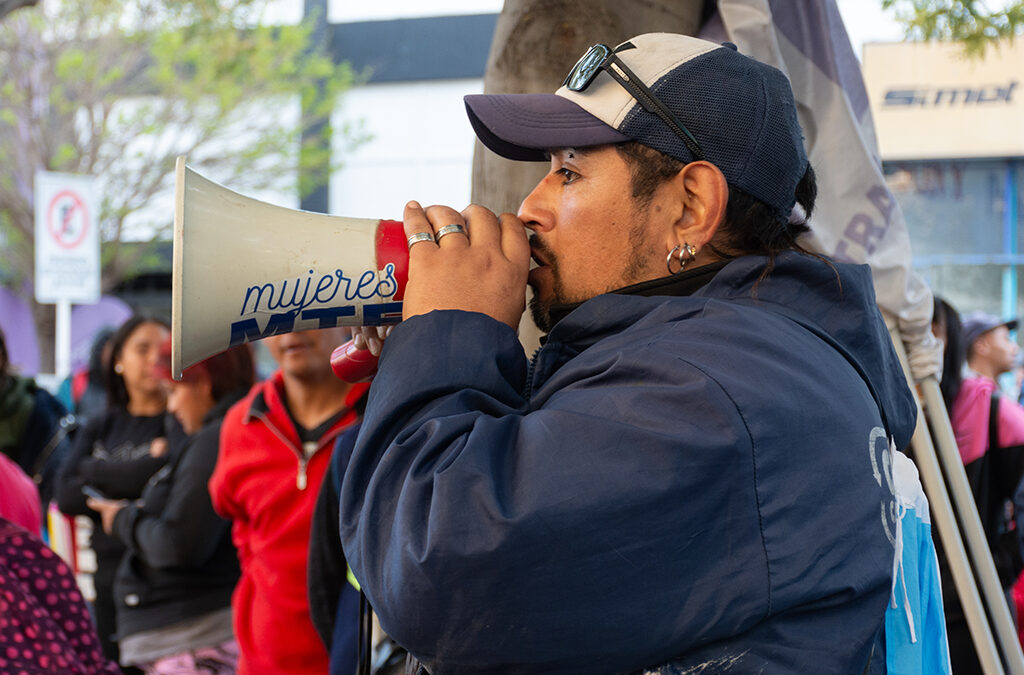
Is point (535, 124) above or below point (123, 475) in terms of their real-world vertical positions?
above

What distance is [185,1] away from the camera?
9047mm

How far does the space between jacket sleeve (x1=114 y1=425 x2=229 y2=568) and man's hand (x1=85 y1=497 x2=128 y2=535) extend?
286 millimetres

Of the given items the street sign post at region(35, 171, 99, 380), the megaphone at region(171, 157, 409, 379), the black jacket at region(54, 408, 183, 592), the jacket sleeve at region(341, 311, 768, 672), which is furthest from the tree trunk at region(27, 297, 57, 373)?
the jacket sleeve at region(341, 311, 768, 672)

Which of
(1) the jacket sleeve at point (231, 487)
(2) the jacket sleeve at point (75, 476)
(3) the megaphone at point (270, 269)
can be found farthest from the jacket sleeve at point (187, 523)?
(3) the megaphone at point (270, 269)

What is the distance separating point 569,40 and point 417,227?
40.6 inches

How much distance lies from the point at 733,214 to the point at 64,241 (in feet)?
28.5

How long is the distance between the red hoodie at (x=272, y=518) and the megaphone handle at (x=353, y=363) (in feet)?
4.69

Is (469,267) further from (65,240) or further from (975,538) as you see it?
(65,240)

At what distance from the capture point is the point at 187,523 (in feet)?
12.2

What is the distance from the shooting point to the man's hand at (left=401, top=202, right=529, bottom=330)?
56.4 inches

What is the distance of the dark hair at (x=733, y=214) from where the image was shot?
1.54m

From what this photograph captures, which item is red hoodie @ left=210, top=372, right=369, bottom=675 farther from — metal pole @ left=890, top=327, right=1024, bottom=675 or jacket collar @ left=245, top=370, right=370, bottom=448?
metal pole @ left=890, top=327, right=1024, bottom=675

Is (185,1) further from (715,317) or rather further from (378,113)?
(378,113)

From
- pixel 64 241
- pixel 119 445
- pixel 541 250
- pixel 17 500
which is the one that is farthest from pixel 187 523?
pixel 64 241
